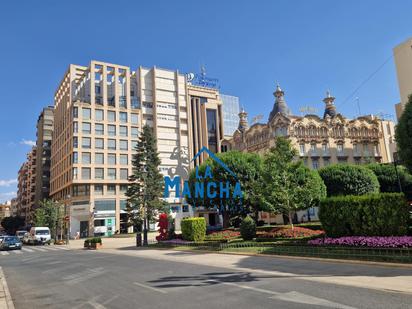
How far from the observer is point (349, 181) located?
40.6m

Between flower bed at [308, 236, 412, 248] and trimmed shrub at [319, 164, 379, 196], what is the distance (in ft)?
87.4

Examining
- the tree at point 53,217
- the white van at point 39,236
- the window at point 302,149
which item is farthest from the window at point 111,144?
the window at point 302,149

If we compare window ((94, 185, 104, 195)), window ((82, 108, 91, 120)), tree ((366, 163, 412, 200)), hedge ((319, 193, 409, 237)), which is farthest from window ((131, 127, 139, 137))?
hedge ((319, 193, 409, 237))

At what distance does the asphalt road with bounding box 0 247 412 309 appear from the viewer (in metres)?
7.84

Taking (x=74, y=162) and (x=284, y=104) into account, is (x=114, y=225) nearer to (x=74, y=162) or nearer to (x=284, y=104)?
(x=74, y=162)

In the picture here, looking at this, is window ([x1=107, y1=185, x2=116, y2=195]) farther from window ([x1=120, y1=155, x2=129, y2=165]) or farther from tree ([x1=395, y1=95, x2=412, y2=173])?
tree ([x1=395, y1=95, x2=412, y2=173])

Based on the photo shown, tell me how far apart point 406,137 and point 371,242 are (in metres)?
5.65

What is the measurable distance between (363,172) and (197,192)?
2217cm

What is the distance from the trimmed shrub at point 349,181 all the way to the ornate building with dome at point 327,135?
13.6 m

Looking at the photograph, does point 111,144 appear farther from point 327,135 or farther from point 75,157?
point 327,135

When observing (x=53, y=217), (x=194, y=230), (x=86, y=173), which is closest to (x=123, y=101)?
(x=86, y=173)

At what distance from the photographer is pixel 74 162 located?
6362 centimetres

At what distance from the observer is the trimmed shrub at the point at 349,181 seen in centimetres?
4050

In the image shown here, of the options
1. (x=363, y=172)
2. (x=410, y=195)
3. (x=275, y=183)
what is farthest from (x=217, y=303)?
(x=410, y=195)
